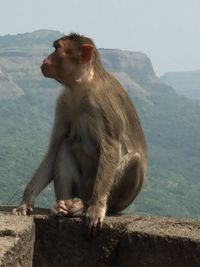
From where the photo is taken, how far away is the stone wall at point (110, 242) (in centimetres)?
407

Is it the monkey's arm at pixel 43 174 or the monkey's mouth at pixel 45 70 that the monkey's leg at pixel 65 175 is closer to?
the monkey's arm at pixel 43 174

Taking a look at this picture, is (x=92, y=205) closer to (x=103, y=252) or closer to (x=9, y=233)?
(x=103, y=252)

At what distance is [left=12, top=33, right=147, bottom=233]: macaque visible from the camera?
5312mm

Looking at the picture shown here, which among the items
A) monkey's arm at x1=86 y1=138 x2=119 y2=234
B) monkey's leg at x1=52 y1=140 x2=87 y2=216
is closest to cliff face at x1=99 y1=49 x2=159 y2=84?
monkey's leg at x1=52 y1=140 x2=87 y2=216

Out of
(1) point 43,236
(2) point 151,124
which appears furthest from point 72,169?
Answer: (2) point 151,124

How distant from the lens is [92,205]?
4.82 meters

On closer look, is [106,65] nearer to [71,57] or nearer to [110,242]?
[71,57]

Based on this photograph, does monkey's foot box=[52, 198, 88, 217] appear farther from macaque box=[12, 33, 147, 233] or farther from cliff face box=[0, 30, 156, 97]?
cliff face box=[0, 30, 156, 97]

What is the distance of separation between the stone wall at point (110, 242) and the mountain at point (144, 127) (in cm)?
7605

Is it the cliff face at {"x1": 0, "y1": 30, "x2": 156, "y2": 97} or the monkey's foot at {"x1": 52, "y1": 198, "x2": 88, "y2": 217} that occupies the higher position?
the monkey's foot at {"x1": 52, "y1": 198, "x2": 88, "y2": 217}

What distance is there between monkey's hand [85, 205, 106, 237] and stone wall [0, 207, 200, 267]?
0.15 feet

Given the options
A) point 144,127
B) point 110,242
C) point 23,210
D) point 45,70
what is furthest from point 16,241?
point 144,127

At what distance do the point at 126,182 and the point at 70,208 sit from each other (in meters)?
0.82

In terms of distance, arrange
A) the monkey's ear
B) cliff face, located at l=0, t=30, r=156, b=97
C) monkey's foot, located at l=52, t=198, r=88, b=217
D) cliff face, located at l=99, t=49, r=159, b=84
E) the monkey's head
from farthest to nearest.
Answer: cliff face, located at l=99, t=49, r=159, b=84 < cliff face, located at l=0, t=30, r=156, b=97 < the monkey's ear < the monkey's head < monkey's foot, located at l=52, t=198, r=88, b=217
